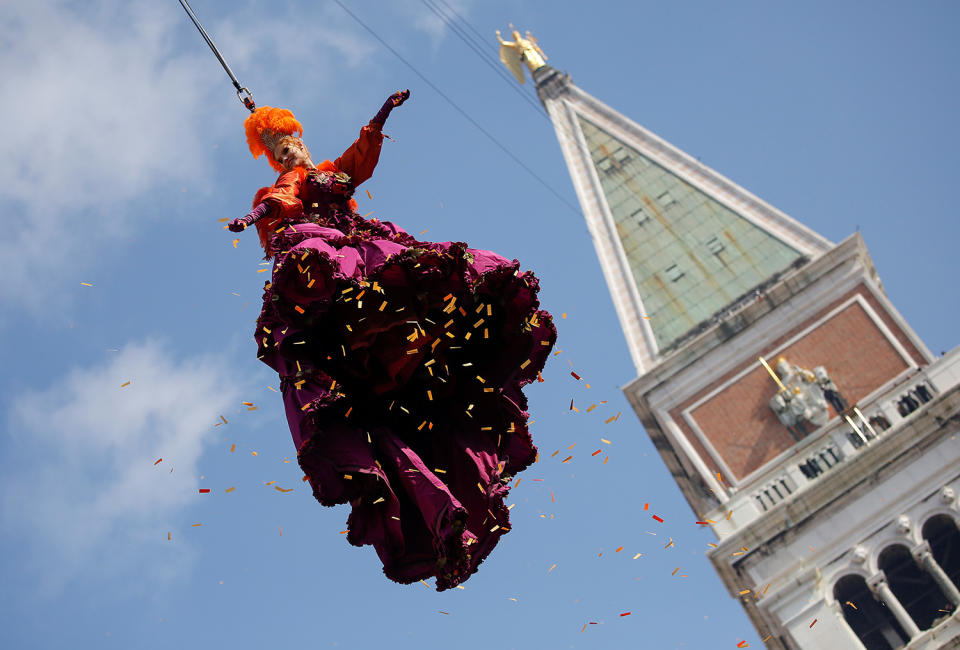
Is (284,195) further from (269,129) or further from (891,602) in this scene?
(891,602)

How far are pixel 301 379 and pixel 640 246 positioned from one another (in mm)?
27893

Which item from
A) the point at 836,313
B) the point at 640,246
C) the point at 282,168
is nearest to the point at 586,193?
the point at 640,246

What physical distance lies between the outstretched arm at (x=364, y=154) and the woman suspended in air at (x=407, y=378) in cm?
89

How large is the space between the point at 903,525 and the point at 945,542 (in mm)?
1027

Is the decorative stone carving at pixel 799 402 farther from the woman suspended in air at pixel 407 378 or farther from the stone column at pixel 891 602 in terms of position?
the woman suspended in air at pixel 407 378

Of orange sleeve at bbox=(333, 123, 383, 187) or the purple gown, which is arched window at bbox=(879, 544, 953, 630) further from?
the purple gown

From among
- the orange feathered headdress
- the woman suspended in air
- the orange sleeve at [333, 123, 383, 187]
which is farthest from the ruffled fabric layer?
the orange feathered headdress

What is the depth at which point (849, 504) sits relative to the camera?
22.7 metres

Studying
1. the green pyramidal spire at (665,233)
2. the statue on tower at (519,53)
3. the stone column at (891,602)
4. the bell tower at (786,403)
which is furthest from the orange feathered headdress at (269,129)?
the statue on tower at (519,53)

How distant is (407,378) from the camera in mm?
5270

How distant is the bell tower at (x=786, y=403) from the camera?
2188 cm

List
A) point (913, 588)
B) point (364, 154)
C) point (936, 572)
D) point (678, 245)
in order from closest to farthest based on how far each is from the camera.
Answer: point (364, 154) → point (936, 572) → point (913, 588) → point (678, 245)

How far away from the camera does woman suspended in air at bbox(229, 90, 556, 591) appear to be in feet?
16.4

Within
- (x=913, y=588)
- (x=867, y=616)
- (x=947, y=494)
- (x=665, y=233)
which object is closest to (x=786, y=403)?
(x=947, y=494)
